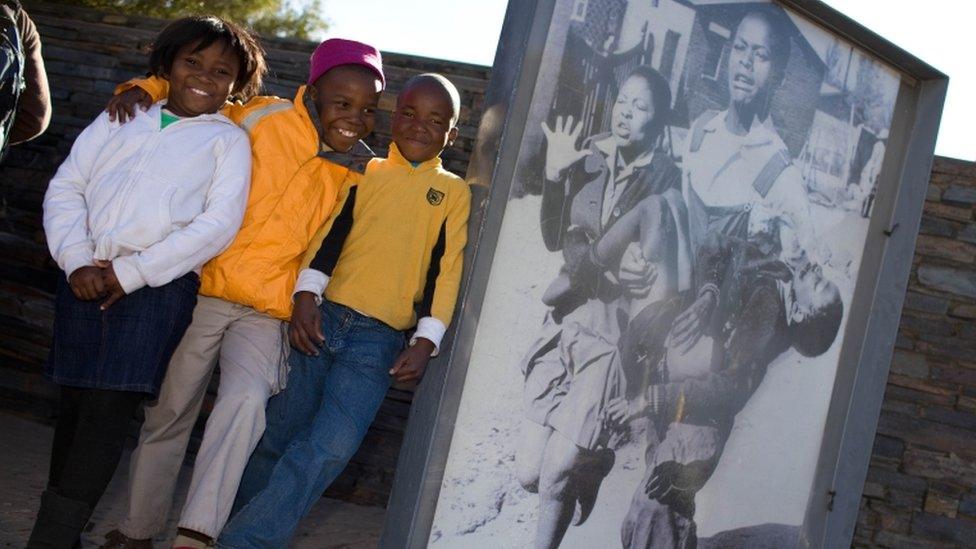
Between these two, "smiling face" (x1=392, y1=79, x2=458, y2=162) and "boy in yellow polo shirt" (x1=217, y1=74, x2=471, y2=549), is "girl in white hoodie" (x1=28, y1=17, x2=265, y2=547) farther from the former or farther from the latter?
"smiling face" (x1=392, y1=79, x2=458, y2=162)

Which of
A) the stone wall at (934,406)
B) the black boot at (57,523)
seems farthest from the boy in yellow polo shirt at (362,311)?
the stone wall at (934,406)

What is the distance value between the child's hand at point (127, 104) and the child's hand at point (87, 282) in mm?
445

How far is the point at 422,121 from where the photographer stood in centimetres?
324

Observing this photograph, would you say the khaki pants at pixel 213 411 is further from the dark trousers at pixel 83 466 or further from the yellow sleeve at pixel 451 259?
the yellow sleeve at pixel 451 259

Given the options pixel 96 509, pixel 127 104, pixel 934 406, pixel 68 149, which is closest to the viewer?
pixel 127 104

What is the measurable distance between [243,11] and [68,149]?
3.61 meters

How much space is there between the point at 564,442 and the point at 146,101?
1.44 meters

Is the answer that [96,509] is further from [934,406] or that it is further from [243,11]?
[243,11]

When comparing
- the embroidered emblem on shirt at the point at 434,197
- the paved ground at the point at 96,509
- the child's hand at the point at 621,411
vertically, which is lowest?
the paved ground at the point at 96,509

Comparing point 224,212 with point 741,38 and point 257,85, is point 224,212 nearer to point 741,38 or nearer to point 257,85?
point 257,85

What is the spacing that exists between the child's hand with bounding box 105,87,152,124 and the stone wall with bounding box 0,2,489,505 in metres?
2.23

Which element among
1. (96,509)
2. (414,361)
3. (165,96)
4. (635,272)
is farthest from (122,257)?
(96,509)

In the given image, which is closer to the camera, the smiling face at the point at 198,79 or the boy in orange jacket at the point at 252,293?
the boy in orange jacket at the point at 252,293

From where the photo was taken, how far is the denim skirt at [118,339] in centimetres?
302
